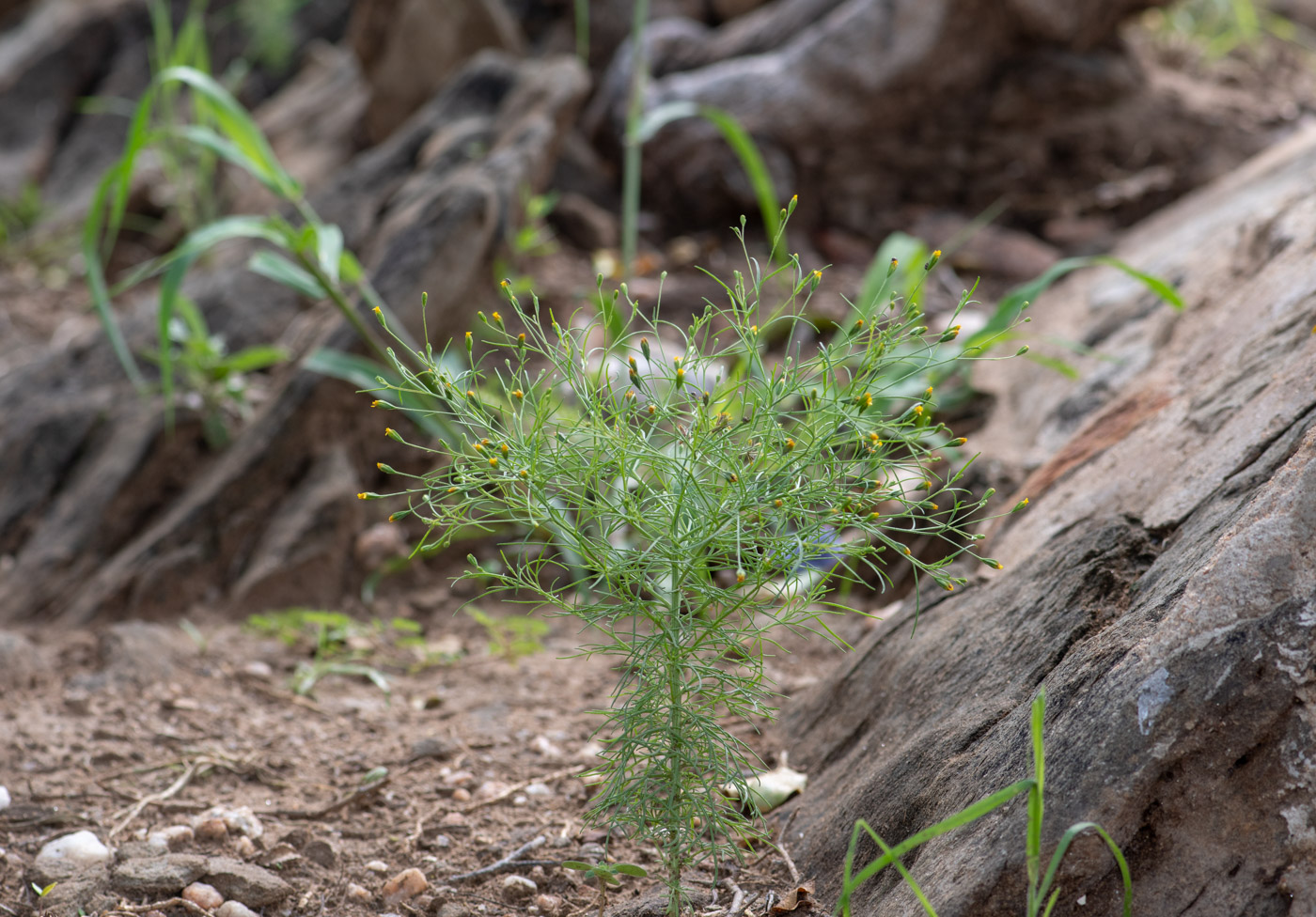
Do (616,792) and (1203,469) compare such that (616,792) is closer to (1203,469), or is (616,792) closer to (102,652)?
(1203,469)

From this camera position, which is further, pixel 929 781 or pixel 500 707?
pixel 500 707

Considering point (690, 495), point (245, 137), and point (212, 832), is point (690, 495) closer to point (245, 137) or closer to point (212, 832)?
point (212, 832)

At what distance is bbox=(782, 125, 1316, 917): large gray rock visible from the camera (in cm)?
113

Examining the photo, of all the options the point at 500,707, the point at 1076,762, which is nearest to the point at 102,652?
the point at 500,707

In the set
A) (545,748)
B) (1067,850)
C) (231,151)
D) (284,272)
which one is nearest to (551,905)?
(545,748)

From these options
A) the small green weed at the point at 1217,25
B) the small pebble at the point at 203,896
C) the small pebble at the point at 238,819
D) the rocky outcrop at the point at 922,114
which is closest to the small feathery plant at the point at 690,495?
the small pebble at the point at 203,896

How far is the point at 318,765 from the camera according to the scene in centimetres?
203

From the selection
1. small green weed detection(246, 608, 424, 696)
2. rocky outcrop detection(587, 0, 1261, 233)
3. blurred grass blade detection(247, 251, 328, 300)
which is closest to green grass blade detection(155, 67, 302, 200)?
blurred grass blade detection(247, 251, 328, 300)

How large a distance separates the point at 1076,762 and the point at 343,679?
1.85m

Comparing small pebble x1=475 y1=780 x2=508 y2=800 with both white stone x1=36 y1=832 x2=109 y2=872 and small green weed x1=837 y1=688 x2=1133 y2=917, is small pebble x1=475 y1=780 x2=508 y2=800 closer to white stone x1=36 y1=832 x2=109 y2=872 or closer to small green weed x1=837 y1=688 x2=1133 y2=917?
white stone x1=36 y1=832 x2=109 y2=872

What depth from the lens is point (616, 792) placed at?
54.4 inches

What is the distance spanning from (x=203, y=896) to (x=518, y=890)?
0.48 m

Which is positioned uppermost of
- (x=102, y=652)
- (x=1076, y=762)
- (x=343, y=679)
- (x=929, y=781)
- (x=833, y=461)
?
(x=833, y=461)

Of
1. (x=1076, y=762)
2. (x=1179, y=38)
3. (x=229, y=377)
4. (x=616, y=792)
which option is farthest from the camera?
(x=1179, y=38)
